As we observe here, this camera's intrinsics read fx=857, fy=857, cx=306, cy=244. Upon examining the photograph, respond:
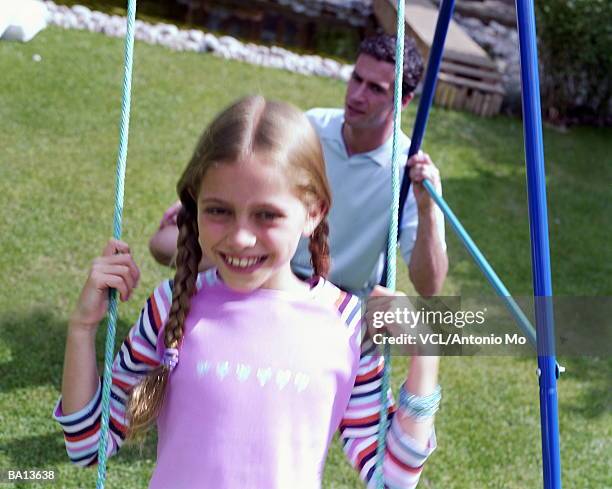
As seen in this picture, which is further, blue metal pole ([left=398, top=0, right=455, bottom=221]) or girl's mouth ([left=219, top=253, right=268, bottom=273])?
blue metal pole ([left=398, top=0, right=455, bottom=221])

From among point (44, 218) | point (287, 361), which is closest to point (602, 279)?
point (44, 218)

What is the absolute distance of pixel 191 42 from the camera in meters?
7.04

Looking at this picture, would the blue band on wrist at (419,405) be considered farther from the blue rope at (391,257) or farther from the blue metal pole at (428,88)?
the blue metal pole at (428,88)

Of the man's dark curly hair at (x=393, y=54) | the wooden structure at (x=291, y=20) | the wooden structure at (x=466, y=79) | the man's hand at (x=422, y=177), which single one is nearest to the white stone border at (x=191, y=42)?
the wooden structure at (x=466, y=79)

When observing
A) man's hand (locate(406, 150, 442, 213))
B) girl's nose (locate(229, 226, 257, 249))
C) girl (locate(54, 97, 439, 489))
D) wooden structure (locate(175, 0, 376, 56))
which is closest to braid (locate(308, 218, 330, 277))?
girl (locate(54, 97, 439, 489))

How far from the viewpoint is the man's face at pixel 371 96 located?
115 inches

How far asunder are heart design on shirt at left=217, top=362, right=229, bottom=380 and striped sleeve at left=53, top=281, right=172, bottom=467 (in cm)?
15

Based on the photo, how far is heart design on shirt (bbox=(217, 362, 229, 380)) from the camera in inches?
57.6

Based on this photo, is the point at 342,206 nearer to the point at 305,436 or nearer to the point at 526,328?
the point at 526,328

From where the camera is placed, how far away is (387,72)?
9.64 feet

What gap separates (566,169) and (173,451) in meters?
5.30

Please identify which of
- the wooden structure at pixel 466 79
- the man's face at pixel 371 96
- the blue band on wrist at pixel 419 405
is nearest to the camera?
the blue band on wrist at pixel 419 405

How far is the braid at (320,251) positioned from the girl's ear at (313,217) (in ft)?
0.22

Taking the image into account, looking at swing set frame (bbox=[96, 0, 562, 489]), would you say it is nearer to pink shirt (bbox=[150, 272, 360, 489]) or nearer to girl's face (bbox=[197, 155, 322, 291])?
pink shirt (bbox=[150, 272, 360, 489])
